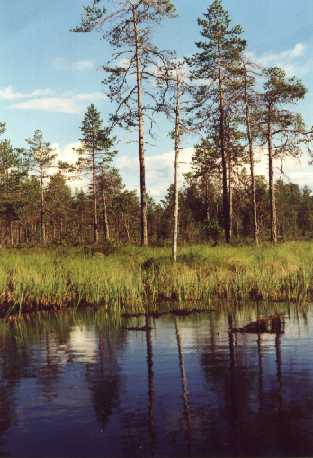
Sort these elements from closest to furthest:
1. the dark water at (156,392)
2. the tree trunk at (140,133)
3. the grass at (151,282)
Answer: the dark water at (156,392), the grass at (151,282), the tree trunk at (140,133)

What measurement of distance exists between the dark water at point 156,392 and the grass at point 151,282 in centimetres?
249

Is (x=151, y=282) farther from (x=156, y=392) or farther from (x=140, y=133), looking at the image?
(x=140, y=133)

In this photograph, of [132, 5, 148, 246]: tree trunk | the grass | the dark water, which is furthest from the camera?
[132, 5, 148, 246]: tree trunk

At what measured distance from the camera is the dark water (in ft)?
14.0

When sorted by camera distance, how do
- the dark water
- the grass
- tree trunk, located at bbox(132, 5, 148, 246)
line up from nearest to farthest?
the dark water < the grass < tree trunk, located at bbox(132, 5, 148, 246)

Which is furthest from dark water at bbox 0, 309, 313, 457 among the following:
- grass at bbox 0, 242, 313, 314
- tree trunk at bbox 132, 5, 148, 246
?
tree trunk at bbox 132, 5, 148, 246

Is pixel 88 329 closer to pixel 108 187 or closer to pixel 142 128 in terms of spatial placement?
pixel 142 128

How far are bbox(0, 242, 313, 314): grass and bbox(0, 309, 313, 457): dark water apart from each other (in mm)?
2490

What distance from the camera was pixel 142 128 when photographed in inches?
1024

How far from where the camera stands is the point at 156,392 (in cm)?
561

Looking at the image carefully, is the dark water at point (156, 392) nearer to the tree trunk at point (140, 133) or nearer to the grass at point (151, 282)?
the grass at point (151, 282)

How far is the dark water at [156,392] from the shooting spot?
425cm

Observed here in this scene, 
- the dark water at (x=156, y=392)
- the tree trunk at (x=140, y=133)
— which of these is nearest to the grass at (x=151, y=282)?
the dark water at (x=156, y=392)

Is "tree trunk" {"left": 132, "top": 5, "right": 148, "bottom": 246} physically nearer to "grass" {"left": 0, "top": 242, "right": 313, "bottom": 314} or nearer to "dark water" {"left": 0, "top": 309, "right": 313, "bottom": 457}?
"grass" {"left": 0, "top": 242, "right": 313, "bottom": 314}
